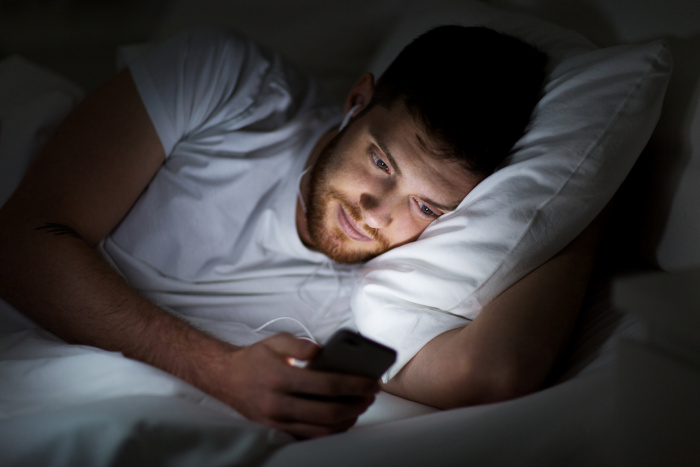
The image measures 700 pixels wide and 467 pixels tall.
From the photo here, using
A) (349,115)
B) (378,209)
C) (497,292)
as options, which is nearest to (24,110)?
(349,115)

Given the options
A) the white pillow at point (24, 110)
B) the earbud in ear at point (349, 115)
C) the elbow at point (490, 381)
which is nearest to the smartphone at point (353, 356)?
the elbow at point (490, 381)

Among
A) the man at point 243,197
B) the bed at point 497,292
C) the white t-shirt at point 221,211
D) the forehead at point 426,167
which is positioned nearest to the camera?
the bed at point 497,292

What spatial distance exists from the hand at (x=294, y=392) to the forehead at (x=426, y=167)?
419mm

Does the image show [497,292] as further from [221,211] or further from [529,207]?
[221,211]

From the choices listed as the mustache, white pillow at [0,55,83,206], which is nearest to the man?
the mustache

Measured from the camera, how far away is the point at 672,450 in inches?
21.9

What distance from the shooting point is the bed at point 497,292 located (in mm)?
566

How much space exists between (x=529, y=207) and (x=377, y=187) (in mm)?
293

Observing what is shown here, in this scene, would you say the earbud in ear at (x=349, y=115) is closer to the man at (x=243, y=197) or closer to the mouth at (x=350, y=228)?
the man at (x=243, y=197)

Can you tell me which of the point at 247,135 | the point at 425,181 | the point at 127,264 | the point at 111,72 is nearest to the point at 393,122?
the point at 425,181

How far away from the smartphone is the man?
0.25ft

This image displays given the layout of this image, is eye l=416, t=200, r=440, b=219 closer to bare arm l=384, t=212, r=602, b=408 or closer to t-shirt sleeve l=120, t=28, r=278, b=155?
bare arm l=384, t=212, r=602, b=408

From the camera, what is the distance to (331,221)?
1.07 metres

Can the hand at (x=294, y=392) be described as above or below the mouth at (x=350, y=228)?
below
